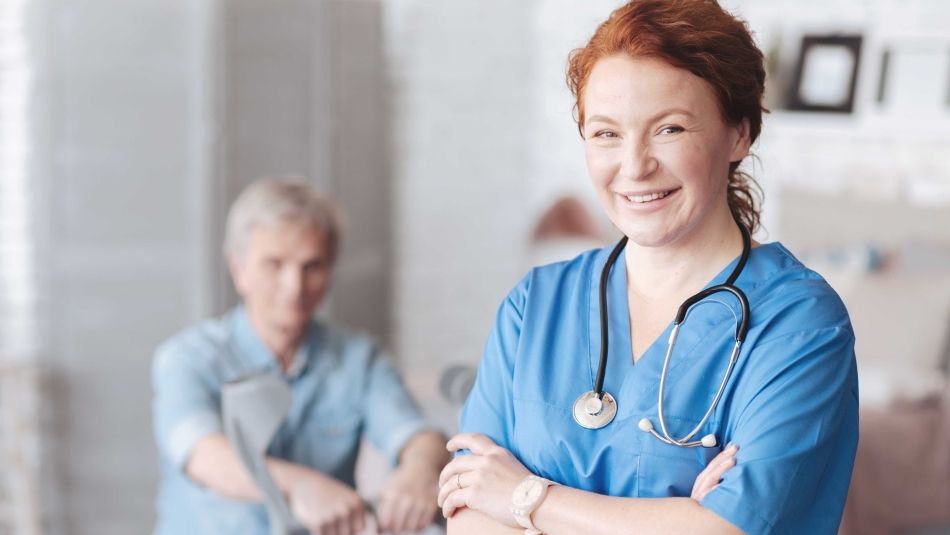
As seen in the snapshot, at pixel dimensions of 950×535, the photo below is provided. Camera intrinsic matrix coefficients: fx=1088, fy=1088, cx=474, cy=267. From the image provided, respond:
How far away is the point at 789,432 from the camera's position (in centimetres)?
107

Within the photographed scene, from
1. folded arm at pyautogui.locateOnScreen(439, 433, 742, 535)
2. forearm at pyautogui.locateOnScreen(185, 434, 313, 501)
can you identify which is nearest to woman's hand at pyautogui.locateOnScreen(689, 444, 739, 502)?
folded arm at pyautogui.locateOnScreen(439, 433, 742, 535)

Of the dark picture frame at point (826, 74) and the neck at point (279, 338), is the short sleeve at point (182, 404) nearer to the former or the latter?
the neck at point (279, 338)

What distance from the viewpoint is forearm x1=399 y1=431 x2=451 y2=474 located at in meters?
1.96

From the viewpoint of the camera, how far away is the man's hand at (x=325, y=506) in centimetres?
186

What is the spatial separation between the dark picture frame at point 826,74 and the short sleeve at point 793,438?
285 cm

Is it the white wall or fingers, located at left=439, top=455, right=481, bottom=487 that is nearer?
fingers, located at left=439, top=455, right=481, bottom=487

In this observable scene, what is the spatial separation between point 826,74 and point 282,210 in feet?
7.73

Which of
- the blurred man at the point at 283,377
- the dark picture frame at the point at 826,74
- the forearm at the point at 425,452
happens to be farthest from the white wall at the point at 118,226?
the dark picture frame at the point at 826,74

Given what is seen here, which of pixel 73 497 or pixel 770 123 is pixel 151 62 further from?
pixel 770 123

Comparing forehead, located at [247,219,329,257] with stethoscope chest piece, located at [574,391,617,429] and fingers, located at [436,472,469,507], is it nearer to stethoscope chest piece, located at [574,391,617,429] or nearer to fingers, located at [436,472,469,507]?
fingers, located at [436,472,469,507]

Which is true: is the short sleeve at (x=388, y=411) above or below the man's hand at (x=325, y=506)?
above

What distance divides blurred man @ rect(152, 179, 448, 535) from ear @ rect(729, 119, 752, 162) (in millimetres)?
965

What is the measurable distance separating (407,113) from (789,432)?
352cm

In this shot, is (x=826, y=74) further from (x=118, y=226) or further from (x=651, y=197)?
(x=651, y=197)
